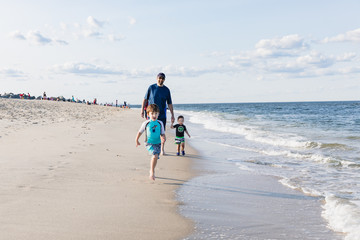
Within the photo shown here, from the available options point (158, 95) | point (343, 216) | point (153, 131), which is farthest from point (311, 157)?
point (153, 131)

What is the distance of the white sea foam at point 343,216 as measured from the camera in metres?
3.66

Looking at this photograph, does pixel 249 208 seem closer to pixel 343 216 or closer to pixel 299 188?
pixel 343 216

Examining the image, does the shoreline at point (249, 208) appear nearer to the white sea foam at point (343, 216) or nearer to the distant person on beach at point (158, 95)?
the white sea foam at point (343, 216)

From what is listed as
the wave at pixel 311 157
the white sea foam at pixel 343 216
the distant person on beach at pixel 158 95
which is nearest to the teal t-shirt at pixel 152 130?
the distant person on beach at pixel 158 95

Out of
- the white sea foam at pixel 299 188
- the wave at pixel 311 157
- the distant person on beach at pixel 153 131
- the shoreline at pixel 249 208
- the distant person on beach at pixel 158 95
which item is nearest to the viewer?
the shoreline at pixel 249 208

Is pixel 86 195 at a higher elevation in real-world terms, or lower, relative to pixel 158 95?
lower

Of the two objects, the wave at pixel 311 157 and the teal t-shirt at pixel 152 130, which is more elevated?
the teal t-shirt at pixel 152 130

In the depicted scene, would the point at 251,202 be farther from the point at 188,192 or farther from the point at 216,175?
the point at 216,175

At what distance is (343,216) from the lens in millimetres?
4137

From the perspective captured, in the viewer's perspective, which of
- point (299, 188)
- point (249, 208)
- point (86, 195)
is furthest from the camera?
point (299, 188)

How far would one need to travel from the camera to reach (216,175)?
661cm

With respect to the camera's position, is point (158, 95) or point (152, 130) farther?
point (158, 95)

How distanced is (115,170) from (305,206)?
3.61 m

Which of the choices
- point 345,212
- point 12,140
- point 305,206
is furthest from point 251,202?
point 12,140
